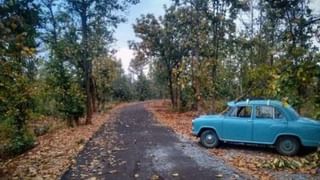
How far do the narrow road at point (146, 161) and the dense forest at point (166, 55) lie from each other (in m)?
2.29

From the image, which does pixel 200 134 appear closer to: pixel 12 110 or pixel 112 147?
pixel 112 147

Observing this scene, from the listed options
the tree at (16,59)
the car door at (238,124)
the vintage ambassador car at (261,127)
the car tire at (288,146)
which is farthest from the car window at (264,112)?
the tree at (16,59)

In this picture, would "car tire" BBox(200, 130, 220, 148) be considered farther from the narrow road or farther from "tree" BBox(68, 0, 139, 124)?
"tree" BBox(68, 0, 139, 124)

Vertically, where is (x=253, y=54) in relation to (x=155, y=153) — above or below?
above

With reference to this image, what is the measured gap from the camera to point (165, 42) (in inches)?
1492

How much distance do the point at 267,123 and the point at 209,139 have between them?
2.18 metres

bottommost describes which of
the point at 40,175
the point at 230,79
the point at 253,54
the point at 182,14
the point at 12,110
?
the point at 40,175

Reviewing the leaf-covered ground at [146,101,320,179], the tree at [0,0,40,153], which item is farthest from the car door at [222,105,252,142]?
the tree at [0,0,40,153]

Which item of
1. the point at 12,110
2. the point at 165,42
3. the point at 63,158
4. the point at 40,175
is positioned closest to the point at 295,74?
the point at 40,175

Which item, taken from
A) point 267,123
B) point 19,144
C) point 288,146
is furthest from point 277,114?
point 19,144

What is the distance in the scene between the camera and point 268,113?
1374 cm

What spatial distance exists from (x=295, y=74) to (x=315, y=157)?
197 inches

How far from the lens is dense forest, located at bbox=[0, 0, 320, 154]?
7.65 meters

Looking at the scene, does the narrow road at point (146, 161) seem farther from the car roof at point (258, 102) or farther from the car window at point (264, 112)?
the car window at point (264, 112)
